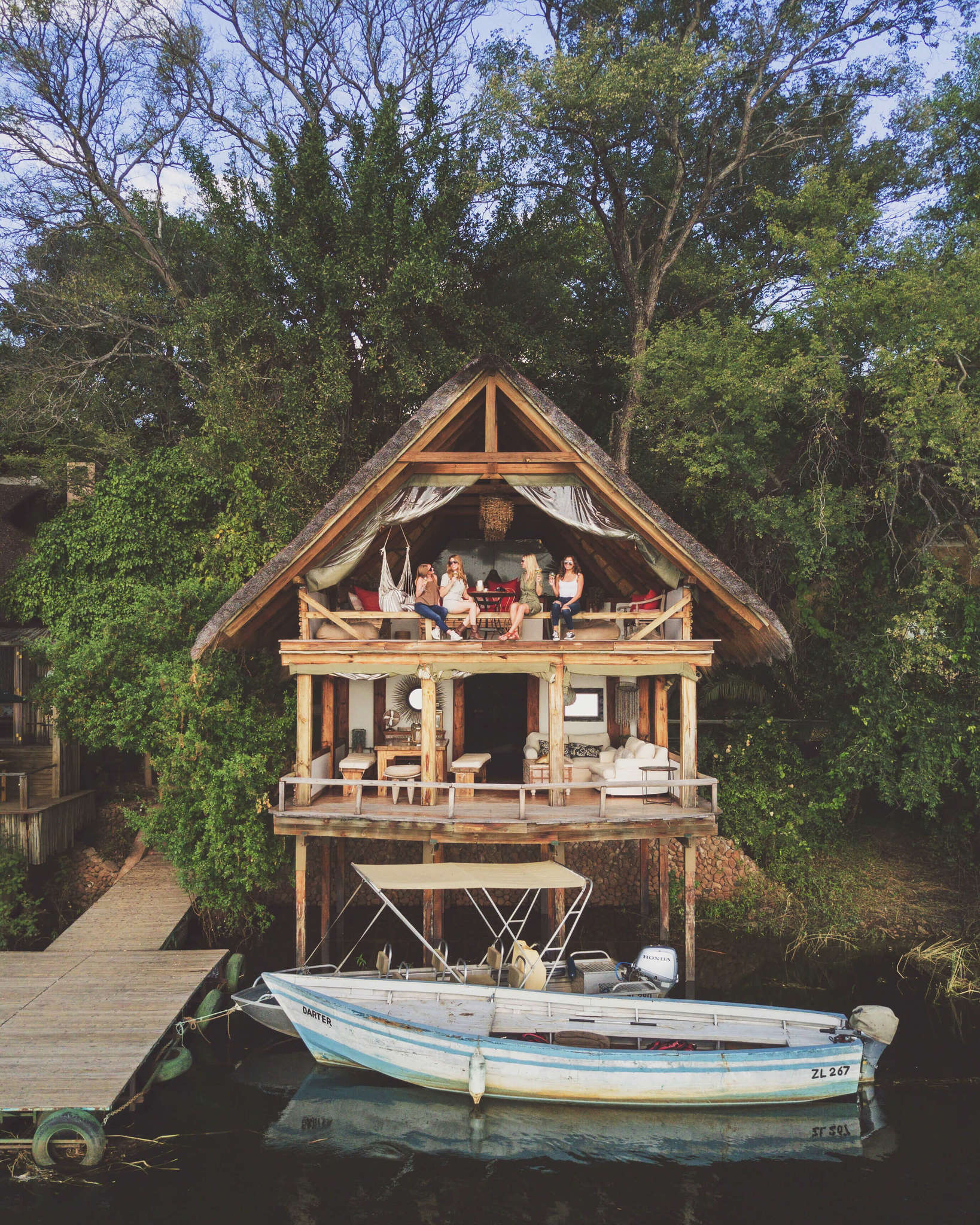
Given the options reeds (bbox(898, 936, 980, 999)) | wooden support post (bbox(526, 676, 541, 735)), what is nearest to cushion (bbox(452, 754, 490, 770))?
wooden support post (bbox(526, 676, 541, 735))

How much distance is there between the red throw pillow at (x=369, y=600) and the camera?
17438mm

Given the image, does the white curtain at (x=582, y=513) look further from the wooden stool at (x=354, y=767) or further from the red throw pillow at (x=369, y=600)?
the wooden stool at (x=354, y=767)

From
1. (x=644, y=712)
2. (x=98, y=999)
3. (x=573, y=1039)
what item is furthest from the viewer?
(x=644, y=712)

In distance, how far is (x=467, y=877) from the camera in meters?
14.1

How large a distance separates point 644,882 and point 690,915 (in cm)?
477

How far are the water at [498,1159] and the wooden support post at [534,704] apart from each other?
839 cm

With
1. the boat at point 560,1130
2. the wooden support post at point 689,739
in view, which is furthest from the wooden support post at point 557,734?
the boat at point 560,1130

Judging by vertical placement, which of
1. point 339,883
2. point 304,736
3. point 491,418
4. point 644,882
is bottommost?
point 644,882

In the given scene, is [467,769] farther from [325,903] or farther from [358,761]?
[325,903]

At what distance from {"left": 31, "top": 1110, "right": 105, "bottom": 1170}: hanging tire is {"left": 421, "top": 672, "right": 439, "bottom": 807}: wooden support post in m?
7.01

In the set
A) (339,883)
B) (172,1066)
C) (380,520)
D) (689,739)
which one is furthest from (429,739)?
(172,1066)

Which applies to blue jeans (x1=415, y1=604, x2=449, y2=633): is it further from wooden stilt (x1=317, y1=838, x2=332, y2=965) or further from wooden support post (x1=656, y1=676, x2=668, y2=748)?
wooden stilt (x1=317, y1=838, x2=332, y2=965)

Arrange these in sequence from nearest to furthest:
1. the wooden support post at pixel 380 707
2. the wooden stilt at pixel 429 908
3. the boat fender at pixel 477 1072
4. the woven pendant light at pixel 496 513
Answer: the boat fender at pixel 477 1072 < the wooden stilt at pixel 429 908 < the woven pendant light at pixel 496 513 < the wooden support post at pixel 380 707

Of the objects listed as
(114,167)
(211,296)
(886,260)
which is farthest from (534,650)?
Answer: (114,167)
